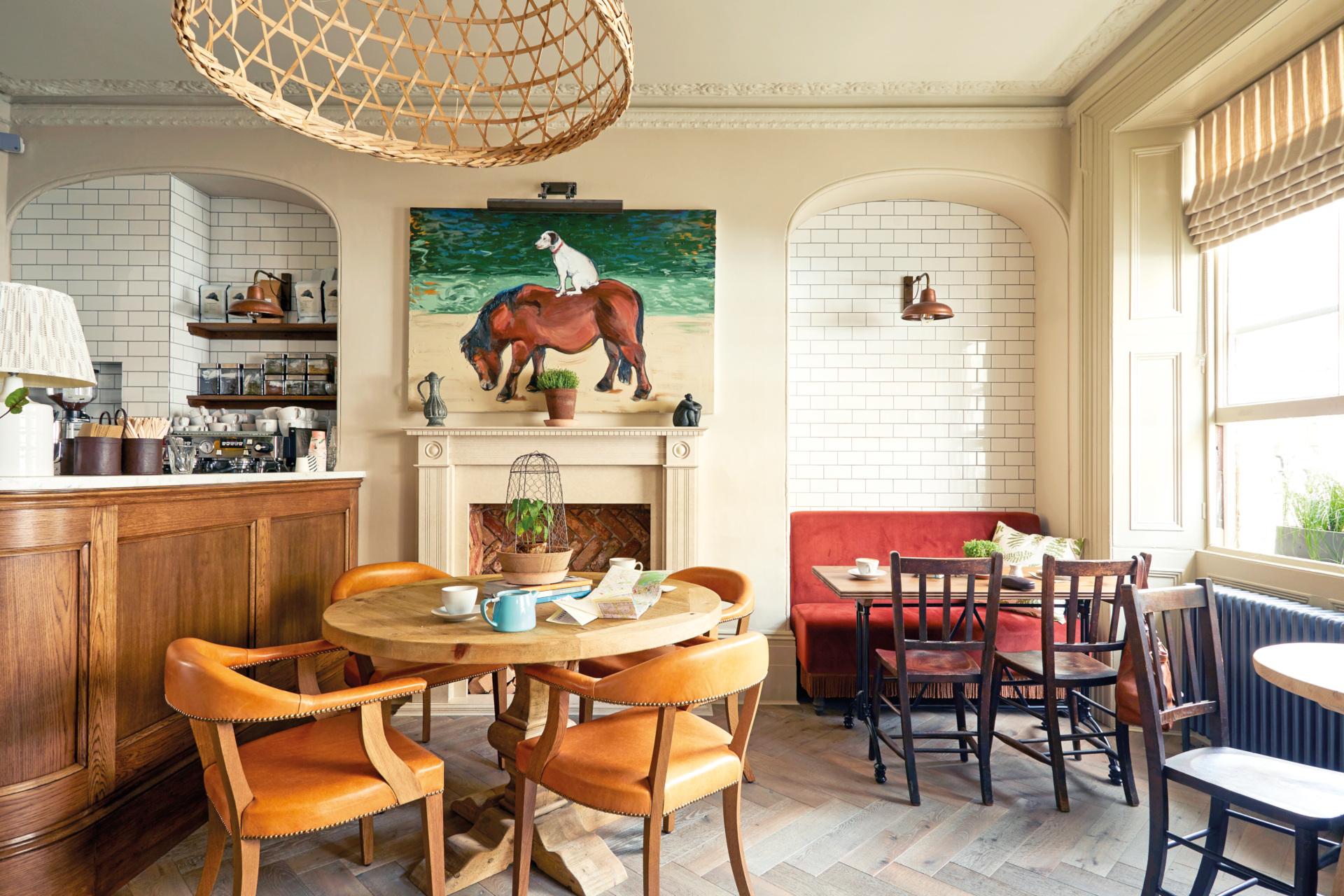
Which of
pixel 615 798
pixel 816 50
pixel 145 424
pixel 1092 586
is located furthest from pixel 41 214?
pixel 1092 586

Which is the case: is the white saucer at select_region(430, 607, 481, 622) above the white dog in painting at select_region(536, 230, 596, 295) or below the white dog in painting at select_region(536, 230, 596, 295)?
below

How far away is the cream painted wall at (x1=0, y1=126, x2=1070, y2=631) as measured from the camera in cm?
399

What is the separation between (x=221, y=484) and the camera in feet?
8.95

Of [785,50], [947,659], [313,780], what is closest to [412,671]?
[313,780]

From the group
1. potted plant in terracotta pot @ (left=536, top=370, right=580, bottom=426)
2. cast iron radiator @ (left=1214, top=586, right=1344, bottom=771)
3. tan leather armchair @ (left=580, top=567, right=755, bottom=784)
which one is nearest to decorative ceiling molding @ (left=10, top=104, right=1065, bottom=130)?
potted plant in terracotta pot @ (left=536, top=370, right=580, bottom=426)

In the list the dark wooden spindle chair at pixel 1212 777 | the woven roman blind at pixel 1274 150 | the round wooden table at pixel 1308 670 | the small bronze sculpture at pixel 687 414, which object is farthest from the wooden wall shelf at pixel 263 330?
the woven roman blind at pixel 1274 150

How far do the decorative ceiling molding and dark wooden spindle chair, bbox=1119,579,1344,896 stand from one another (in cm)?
297

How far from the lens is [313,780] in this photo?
5.80 feet

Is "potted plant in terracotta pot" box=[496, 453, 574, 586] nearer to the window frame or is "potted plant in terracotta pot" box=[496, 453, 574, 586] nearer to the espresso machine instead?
the espresso machine

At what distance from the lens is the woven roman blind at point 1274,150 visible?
9.27 feet

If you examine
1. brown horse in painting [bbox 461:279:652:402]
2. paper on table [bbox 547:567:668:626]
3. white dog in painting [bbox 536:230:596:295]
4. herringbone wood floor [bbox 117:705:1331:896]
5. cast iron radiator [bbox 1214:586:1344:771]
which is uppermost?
white dog in painting [bbox 536:230:596:295]

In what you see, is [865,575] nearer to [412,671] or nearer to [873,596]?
[873,596]

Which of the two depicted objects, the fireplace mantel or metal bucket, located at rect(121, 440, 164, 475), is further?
the fireplace mantel

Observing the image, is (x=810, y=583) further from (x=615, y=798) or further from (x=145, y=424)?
(x=145, y=424)
